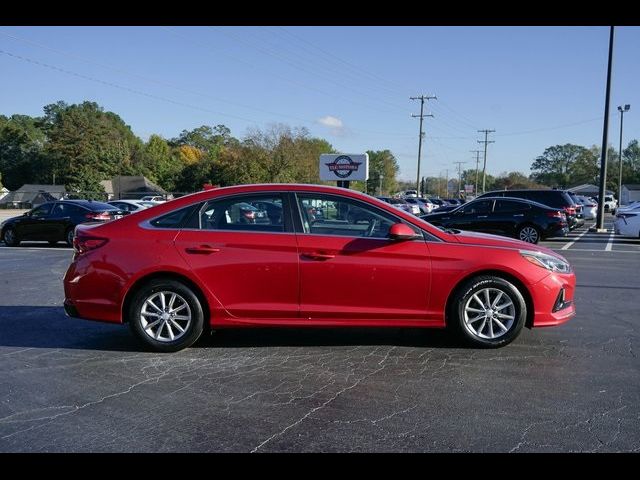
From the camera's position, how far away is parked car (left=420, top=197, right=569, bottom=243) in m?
18.6

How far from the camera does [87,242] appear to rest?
583 cm

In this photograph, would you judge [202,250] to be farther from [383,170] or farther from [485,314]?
[383,170]

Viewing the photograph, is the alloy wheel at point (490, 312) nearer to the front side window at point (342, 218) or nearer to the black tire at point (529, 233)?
the front side window at point (342, 218)

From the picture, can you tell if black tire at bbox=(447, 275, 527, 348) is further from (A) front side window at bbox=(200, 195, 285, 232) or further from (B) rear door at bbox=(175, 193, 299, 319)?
(A) front side window at bbox=(200, 195, 285, 232)

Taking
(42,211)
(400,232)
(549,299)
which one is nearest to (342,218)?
(400,232)

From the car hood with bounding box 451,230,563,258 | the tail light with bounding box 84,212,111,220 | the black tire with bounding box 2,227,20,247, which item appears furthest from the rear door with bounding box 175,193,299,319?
the black tire with bounding box 2,227,20,247

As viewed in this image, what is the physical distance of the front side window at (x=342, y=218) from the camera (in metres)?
5.73

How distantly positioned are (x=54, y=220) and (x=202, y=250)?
14.0m

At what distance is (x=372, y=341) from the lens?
20.3ft

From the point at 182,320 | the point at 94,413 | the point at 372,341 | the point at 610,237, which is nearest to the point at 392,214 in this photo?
the point at 372,341

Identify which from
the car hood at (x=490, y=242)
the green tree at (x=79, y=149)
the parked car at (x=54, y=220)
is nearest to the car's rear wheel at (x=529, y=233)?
the parked car at (x=54, y=220)

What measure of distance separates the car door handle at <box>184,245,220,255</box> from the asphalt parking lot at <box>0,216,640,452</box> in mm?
1001

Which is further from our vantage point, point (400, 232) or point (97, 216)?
point (97, 216)
